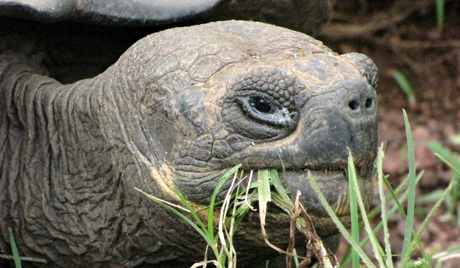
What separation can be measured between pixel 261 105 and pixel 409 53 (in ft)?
11.9

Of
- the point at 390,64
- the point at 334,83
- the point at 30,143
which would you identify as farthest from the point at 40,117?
the point at 390,64

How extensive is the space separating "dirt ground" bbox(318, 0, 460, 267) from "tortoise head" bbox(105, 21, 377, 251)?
9.12 ft

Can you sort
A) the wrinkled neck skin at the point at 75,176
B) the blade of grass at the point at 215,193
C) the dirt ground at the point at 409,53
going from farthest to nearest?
the dirt ground at the point at 409,53 < the wrinkled neck skin at the point at 75,176 < the blade of grass at the point at 215,193

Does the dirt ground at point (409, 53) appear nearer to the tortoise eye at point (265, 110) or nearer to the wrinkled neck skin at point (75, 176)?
the wrinkled neck skin at point (75, 176)

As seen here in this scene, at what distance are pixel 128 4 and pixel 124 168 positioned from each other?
0.70m

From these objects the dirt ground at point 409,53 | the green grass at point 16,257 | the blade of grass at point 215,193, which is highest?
the blade of grass at point 215,193

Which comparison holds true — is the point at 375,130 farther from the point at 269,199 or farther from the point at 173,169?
the point at 173,169

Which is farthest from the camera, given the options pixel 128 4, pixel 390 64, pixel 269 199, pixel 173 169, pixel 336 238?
pixel 390 64

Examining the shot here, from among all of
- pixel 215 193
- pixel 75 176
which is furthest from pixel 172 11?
pixel 215 193

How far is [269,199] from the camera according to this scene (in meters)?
1.77

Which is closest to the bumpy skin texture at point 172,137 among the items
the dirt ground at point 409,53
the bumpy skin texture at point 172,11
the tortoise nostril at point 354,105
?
the tortoise nostril at point 354,105

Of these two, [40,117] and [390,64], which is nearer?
[40,117]

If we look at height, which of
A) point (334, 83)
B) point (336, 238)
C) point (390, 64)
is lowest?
point (390, 64)

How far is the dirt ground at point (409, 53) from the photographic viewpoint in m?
4.76
